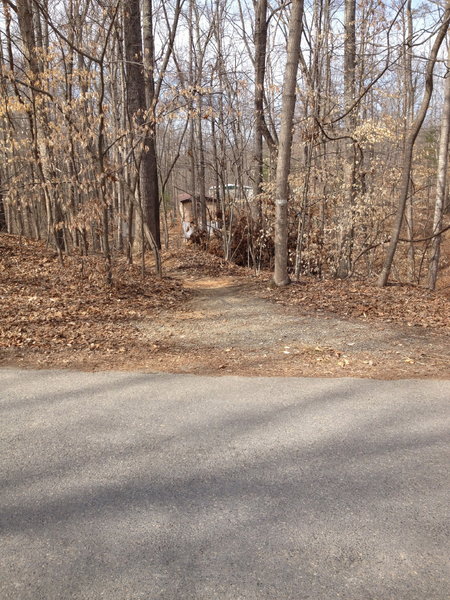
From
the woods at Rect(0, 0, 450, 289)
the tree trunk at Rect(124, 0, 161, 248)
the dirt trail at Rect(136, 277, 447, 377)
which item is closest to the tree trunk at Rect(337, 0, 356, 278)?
the woods at Rect(0, 0, 450, 289)

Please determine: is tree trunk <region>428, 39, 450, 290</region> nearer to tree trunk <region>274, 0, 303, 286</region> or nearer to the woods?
the woods

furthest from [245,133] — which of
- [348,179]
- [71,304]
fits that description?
[71,304]

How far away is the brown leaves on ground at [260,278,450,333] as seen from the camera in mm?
7734

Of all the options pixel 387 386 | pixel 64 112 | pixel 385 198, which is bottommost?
pixel 387 386

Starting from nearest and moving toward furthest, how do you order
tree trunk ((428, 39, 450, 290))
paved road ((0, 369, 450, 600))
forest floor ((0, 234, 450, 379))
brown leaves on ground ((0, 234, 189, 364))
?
paved road ((0, 369, 450, 600)) → forest floor ((0, 234, 450, 379)) → brown leaves on ground ((0, 234, 189, 364)) → tree trunk ((428, 39, 450, 290))

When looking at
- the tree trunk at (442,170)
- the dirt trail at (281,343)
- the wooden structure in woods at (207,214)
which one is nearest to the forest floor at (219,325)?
the dirt trail at (281,343)

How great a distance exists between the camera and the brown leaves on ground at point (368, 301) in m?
7.73

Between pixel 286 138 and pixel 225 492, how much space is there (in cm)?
831

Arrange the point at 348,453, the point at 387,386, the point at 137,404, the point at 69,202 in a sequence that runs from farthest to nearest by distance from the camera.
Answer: the point at 69,202 < the point at 387,386 < the point at 137,404 < the point at 348,453

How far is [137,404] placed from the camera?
14.4ft

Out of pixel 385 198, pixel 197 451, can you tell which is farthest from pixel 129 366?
pixel 385 198

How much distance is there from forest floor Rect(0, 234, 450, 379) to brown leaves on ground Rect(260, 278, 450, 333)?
2 cm

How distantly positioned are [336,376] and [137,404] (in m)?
2.17

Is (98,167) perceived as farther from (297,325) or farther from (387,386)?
Answer: (387,386)
